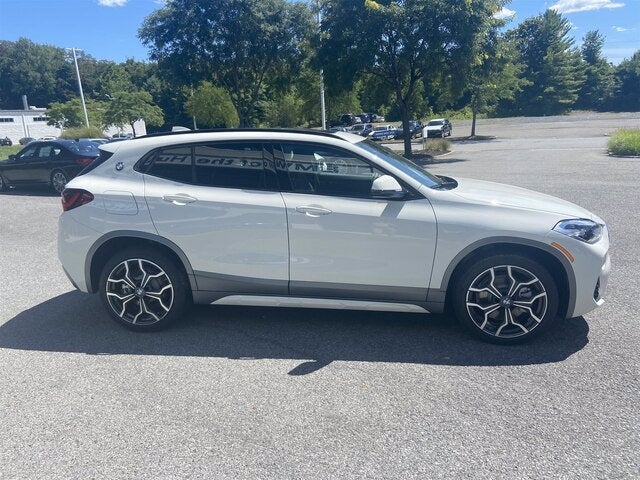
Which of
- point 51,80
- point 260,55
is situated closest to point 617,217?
point 260,55

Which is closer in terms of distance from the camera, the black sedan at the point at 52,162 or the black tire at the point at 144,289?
the black tire at the point at 144,289

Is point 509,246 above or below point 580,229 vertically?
below

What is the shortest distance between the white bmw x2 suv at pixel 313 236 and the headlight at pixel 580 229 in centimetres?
1

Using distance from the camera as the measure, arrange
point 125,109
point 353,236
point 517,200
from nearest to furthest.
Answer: point 353,236 < point 517,200 < point 125,109

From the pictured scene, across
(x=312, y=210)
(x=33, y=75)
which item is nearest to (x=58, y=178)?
(x=312, y=210)

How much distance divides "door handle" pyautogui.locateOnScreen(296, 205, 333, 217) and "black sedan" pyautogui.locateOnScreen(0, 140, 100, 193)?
11.0 meters

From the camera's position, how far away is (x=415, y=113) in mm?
30406

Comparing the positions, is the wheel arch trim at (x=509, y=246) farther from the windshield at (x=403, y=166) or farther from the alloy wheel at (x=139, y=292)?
the alloy wheel at (x=139, y=292)

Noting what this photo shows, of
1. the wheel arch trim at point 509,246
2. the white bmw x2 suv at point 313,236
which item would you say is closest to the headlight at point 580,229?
the white bmw x2 suv at point 313,236

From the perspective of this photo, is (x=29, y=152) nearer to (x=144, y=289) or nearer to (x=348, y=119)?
(x=144, y=289)

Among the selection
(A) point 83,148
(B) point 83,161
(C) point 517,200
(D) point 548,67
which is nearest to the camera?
(C) point 517,200

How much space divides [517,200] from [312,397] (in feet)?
7.57

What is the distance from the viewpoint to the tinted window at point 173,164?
4.31 m

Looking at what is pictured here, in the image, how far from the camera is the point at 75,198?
4332 mm
